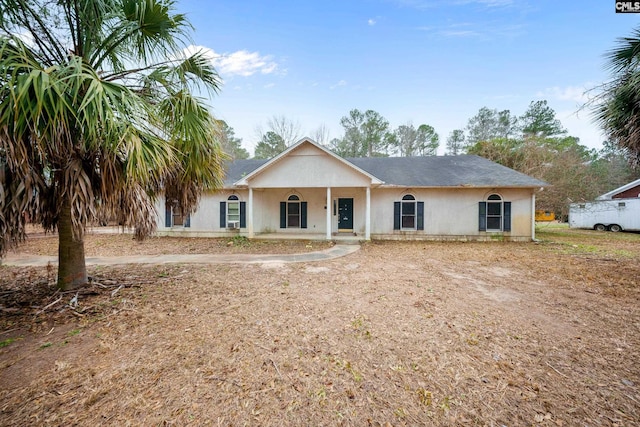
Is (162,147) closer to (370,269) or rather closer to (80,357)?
(80,357)

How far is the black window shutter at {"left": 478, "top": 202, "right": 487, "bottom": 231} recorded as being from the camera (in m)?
12.2

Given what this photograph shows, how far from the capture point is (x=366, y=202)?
1221 cm

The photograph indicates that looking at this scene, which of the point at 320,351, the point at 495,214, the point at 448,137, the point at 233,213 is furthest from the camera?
the point at 448,137

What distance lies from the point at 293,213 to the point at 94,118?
10.8m

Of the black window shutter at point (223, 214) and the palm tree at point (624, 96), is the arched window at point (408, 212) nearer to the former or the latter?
the palm tree at point (624, 96)

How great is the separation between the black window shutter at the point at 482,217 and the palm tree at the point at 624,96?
621cm

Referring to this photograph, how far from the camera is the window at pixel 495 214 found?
12109 mm

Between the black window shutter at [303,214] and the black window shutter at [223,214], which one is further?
the black window shutter at [303,214]

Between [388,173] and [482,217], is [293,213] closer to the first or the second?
[388,173]

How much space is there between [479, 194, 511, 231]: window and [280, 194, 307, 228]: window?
9335mm

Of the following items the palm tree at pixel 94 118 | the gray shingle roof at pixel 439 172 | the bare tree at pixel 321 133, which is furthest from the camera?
the bare tree at pixel 321 133

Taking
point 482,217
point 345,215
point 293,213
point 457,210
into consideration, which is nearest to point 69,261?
point 293,213

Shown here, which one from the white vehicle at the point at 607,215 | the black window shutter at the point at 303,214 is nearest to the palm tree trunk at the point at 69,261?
the black window shutter at the point at 303,214

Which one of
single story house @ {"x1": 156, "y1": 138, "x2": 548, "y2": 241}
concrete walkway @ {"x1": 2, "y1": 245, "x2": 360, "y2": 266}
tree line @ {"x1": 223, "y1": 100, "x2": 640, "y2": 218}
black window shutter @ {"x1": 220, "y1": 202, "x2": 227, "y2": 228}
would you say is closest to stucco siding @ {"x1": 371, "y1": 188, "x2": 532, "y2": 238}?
single story house @ {"x1": 156, "y1": 138, "x2": 548, "y2": 241}
